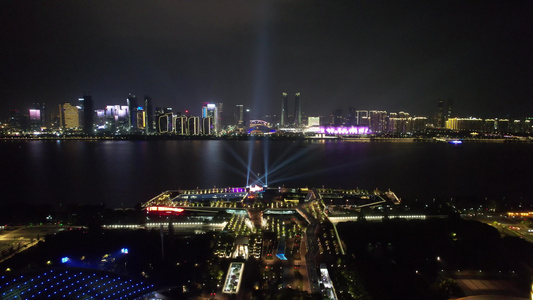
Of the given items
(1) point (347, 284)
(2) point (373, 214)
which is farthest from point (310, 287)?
(2) point (373, 214)

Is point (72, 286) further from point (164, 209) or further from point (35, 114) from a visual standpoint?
point (35, 114)

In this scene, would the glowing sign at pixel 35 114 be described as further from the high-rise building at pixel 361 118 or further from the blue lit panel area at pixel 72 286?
the blue lit panel area at pixel 72 286

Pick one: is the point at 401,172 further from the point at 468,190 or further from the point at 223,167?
the point at 223,167

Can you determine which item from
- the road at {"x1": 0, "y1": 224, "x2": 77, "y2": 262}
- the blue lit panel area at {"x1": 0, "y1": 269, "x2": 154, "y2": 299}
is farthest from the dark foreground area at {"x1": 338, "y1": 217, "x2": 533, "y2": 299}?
the road at {"x1": 0, "y1": 224, "x2": 77, "y2": 262}

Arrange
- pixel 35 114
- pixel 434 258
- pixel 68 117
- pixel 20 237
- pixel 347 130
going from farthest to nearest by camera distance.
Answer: pixel 68 117, pixel 35 114, pixel 347 130, pixel 20 237, pixel 434 258

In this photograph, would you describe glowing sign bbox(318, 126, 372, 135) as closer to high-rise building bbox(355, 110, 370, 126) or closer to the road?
high-rise building bbox(355, 110, 370, 126)

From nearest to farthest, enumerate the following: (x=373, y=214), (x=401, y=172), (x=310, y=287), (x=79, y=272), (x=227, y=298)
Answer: (x=79, y=272) < (x=227, y=298) < (x=310, y=287) < (x=373, y=214) < (x=401, y=172)

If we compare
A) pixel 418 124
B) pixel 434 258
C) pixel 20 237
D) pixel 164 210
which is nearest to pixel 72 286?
pixel 20 237
